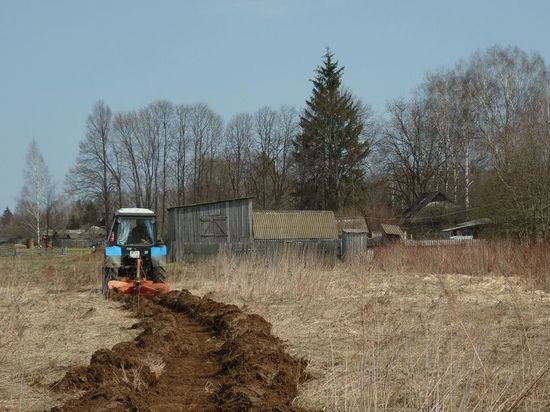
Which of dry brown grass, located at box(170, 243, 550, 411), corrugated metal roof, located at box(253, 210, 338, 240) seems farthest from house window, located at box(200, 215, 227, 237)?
dry brown grass, located at box(170, 243, 550, 411)

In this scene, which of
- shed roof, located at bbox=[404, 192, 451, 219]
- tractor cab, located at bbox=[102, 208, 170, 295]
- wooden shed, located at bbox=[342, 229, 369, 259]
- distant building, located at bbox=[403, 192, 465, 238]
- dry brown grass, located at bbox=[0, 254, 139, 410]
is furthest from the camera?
shed roof, located at bbox=[404, 192, 451, 219]

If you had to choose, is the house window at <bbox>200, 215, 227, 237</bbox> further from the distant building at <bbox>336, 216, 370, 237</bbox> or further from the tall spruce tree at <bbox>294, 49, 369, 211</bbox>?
the tall spruce tree at <bbox>294, 49, 369, 211</bbox>

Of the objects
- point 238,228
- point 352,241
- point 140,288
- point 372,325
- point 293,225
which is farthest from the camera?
point 293,225

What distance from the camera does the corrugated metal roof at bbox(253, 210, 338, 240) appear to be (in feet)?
117

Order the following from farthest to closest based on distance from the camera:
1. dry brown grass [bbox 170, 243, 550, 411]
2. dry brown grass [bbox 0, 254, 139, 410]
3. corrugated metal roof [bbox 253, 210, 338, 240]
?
corrugated metal roof [bbox 253, 210, 338, 240] < dry brown grass [bbox 0, 254, 139, 410] < dry brown grass [bbox 170, 243, 550, 411]

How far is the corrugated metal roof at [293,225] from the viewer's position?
117 ft

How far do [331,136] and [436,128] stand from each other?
26.6 feet

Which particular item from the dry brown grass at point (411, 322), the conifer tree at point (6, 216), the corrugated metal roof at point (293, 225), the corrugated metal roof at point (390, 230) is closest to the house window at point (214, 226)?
the corrugated metal roof at point (293, 225)

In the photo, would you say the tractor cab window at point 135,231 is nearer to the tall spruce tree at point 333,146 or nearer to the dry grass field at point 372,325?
the dry grass field at point 372,325

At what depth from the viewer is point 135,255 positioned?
1761 cm

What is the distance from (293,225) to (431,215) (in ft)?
69.0

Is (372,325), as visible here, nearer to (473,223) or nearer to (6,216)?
(473,223)

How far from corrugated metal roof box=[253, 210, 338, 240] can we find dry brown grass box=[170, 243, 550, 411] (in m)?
9.94

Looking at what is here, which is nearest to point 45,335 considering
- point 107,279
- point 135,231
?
point 107,279
